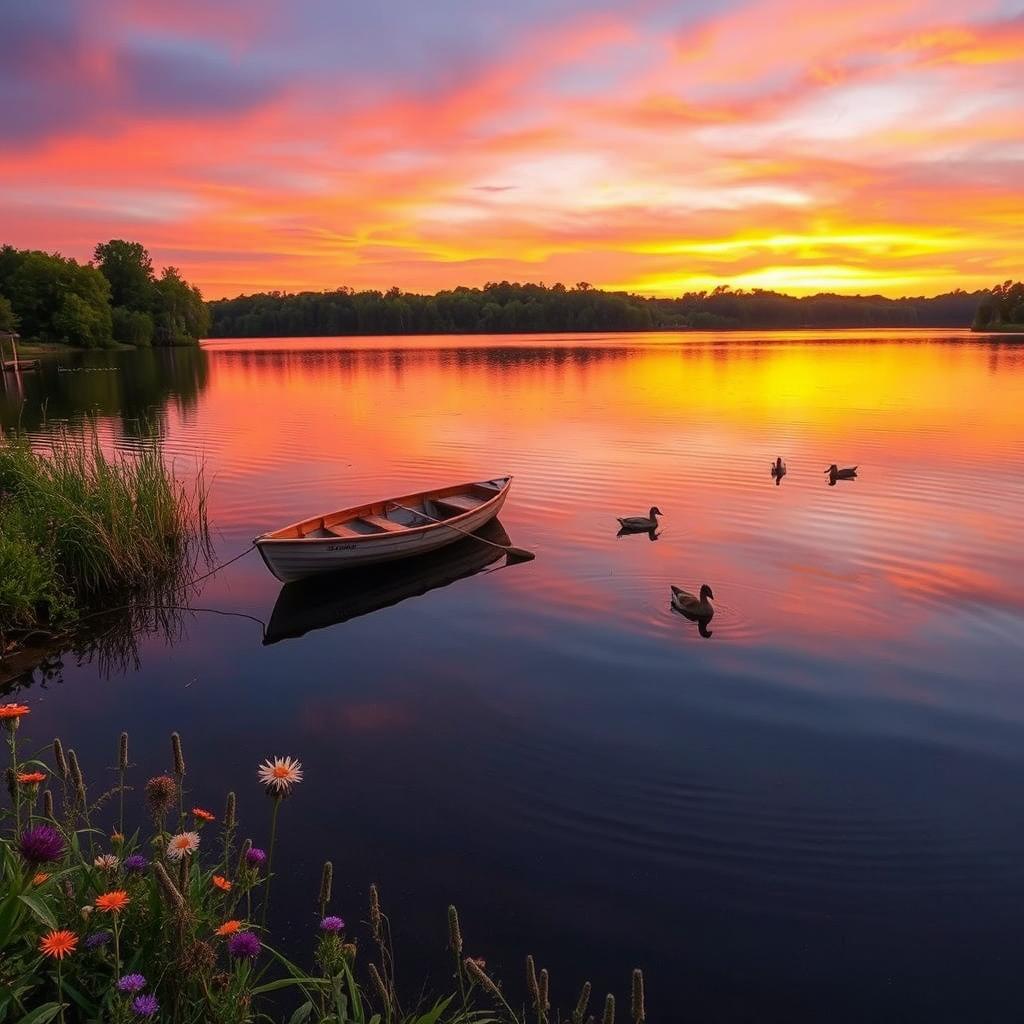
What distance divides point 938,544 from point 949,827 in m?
9.79

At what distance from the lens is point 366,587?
47.0 feet

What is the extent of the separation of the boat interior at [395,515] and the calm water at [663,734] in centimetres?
110

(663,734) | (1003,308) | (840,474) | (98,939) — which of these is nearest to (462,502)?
(663,734)

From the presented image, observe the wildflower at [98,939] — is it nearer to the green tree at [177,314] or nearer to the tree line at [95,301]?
the tree line at [95,301]

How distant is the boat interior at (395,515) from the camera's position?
1409 cm

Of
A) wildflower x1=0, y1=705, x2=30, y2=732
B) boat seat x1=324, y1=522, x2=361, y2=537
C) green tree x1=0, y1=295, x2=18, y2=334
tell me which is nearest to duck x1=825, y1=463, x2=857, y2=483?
boat seat x1=324, y1=522, x2=361, y2=537

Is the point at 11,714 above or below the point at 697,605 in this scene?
above

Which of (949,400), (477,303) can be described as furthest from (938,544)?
(477,303)

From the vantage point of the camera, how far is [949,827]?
7195mm

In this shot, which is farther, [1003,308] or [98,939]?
[1003,308]

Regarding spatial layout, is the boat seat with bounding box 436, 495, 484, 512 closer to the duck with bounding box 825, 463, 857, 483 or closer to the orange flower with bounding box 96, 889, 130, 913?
the duck with bounding box 825, 463, 857, 483

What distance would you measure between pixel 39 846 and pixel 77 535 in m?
11.6

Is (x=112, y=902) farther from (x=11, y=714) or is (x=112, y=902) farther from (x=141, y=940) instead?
(x=11, y=714)

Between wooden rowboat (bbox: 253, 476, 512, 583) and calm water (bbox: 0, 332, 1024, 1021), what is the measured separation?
642mm
